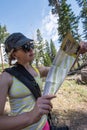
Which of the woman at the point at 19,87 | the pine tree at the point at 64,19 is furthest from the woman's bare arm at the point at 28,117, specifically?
the pine tree at the point at 64,19

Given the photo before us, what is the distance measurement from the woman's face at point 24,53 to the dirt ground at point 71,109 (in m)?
5.05

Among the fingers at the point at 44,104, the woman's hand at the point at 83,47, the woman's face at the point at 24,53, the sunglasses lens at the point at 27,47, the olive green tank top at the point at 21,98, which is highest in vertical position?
the woman's hand at the point at 83,47

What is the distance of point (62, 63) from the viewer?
6.25 ft

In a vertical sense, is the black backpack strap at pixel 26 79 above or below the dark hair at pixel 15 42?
below

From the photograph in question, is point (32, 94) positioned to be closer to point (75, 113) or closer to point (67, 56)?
point (67, 56)

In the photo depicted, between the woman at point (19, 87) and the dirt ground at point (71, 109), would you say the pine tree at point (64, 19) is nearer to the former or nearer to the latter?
the dirt ground at point (71, 109)

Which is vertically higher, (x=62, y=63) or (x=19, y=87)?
(x=62, y=63)

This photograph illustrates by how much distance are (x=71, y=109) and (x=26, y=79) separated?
Result: 6624mm

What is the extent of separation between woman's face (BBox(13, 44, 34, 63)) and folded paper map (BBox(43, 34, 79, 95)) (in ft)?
3.34

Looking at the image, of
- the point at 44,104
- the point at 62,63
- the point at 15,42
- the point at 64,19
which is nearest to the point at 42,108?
the point at 44,104

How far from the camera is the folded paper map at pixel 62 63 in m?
1.83

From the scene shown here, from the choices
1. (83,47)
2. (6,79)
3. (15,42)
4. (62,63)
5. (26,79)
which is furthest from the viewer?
(15,42)

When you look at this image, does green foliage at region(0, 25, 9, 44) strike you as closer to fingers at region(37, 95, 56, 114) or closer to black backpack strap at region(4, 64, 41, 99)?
black backpack strap at region(4, 64, 41, 99)

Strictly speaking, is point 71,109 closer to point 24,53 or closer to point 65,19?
point 24,53
